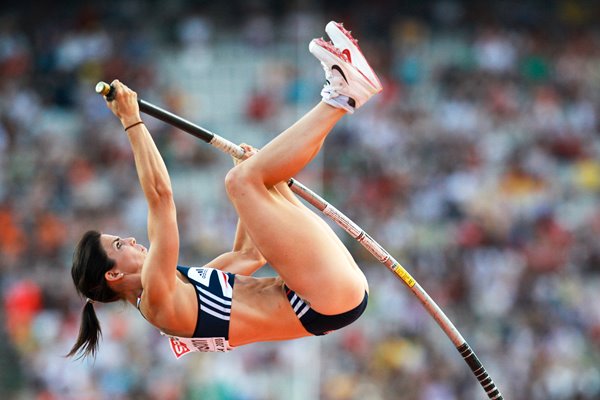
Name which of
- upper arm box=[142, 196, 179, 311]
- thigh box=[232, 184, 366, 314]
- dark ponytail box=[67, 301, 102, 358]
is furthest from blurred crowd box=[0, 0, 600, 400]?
upper arm box=[142, 196, 179, 311]

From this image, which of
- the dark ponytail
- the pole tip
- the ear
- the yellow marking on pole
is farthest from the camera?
the yellow marking on pole

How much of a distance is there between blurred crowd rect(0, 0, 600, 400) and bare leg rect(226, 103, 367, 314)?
724cm

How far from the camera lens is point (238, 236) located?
7234mm

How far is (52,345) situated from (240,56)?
18.8 feet

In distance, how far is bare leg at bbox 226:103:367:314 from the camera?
20.0ft

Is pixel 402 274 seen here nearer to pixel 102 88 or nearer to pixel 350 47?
pixel 350 47

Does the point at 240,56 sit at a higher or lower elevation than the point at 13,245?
higher

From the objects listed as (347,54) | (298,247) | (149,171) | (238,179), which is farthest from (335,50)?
(149,171)

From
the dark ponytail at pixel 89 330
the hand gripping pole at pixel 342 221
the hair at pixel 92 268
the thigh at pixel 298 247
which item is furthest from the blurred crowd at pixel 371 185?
the thigh at pixel 298 247

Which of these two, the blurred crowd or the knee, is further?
the blurred crowd

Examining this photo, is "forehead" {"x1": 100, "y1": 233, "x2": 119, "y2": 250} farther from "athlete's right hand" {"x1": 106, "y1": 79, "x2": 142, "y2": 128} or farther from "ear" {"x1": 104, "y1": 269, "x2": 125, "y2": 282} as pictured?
"athlete's right hand" {"x1": 106, "y1": 79, "x2": 142, "y2": 128}

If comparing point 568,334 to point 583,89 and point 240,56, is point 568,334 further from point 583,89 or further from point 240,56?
point 240,56

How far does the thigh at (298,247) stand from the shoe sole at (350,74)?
712 millimetres

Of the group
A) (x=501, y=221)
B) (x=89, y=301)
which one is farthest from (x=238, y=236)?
(x=501, y=221)
